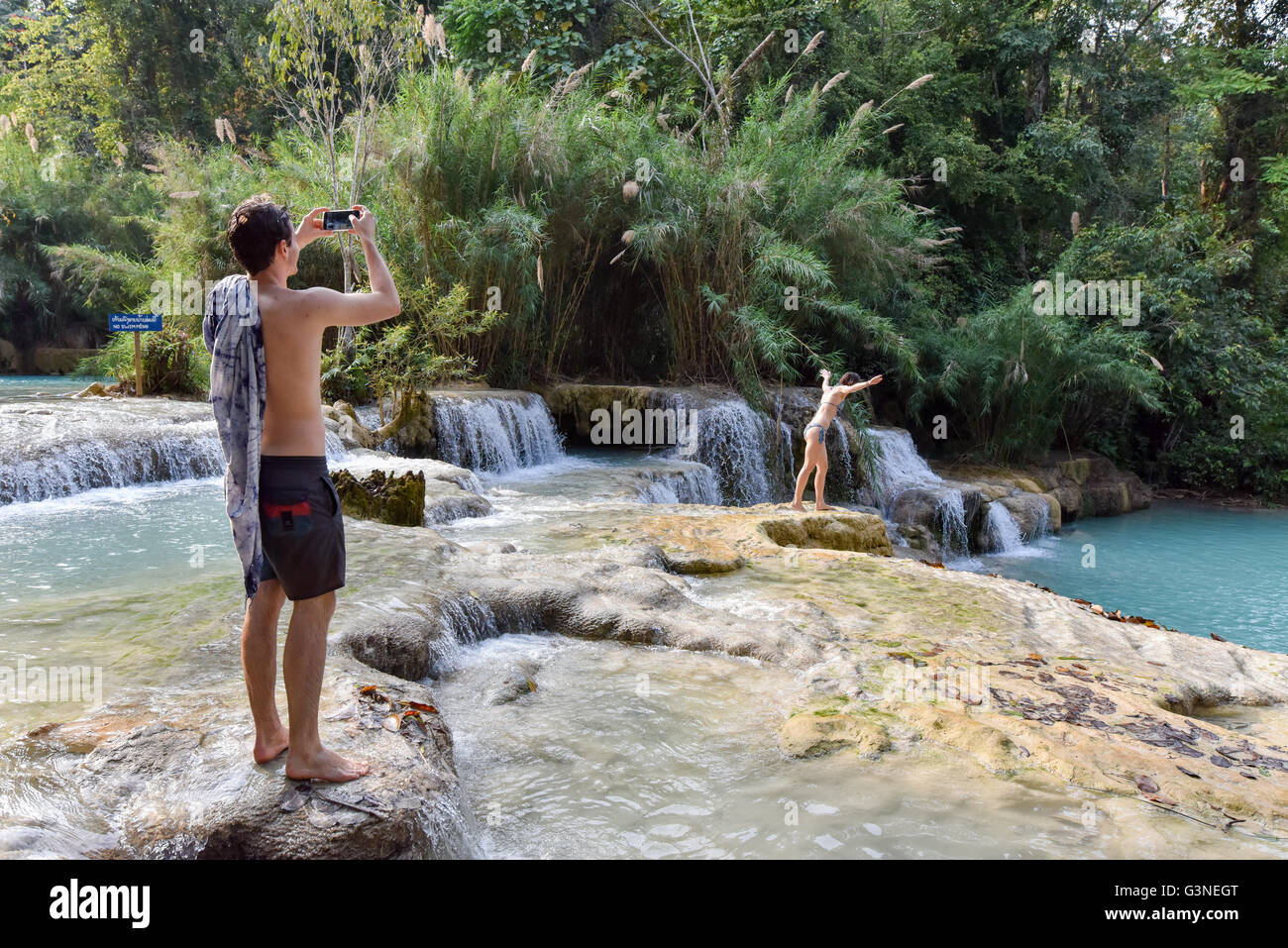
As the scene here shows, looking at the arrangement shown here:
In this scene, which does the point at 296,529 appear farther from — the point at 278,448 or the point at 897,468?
the point at 897,468

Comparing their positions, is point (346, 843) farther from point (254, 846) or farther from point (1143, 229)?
point (1143, 229)

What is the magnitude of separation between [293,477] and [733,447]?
29.5 feet

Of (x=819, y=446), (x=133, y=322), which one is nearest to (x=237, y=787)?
(x=819, y=446)

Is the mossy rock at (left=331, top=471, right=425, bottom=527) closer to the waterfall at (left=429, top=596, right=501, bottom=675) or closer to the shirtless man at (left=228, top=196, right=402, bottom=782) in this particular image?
the waterfall at (left=429, top=596, right=501, bottom=675)

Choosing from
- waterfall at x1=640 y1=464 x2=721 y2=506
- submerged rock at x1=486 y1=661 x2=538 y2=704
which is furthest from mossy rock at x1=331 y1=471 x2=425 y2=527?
waterfall at x1=640 y1=464 x2=721 y2=506

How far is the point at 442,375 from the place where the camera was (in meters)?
11.1

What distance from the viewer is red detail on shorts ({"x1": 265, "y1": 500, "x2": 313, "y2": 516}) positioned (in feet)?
7.50

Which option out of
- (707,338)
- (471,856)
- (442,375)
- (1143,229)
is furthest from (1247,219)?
(471,856)

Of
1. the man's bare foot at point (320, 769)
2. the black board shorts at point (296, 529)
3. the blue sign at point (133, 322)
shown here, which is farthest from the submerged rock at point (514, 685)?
the blue sign at point (133, 322)

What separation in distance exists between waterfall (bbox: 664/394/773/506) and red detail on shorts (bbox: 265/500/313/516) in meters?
8.73

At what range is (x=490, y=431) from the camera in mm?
10164

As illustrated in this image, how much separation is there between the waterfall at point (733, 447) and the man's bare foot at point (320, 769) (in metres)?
8.58

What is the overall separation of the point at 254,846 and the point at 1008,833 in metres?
2.17

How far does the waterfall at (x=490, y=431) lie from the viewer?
993cm
